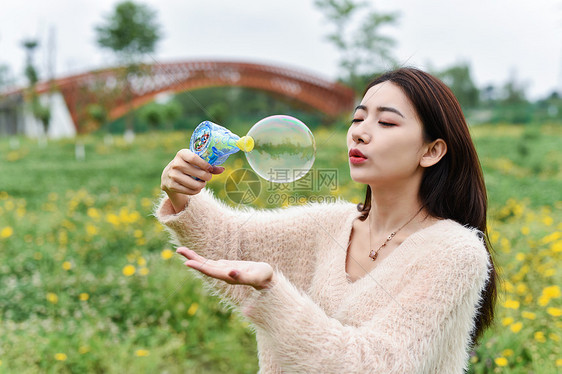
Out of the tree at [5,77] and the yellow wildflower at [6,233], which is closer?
the yellow wildflower at [6,233]

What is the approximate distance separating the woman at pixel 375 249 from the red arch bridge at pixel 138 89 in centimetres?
1379

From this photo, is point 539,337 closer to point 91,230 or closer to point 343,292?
point 343,292

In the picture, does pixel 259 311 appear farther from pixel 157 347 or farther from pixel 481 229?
pixel 157 347

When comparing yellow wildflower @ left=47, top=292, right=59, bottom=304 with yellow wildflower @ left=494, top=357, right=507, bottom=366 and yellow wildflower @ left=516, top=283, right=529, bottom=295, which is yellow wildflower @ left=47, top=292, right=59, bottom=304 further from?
yellow wildflower @ left=516, top=283, right=529, bottom=295

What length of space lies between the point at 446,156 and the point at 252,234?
0.64 meters

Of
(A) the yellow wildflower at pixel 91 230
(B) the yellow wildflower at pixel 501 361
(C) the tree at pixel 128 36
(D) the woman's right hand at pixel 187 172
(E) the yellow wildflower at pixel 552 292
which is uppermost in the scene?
(C) the tree at pixel 128 36

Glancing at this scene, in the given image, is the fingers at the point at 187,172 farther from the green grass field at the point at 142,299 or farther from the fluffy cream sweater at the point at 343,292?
the green grass field at the point at 142,299

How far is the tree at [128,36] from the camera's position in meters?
16.0

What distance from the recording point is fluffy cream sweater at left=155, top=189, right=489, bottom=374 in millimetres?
1008

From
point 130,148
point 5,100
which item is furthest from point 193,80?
point 130,148

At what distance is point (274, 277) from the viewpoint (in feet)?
3.34

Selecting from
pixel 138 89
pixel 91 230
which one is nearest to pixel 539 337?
pixel 91 230


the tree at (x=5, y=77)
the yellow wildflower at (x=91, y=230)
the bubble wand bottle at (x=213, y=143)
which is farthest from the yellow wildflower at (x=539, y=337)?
the tree at (x=5, y=77)

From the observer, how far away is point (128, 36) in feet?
52.5
